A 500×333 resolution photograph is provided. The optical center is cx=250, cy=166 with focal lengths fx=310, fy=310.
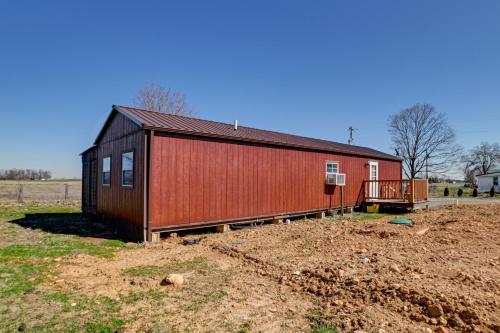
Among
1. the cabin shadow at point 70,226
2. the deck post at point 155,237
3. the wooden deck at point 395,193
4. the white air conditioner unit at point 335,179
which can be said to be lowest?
the cabin shadow at point 70,226

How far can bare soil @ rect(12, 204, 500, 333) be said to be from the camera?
325 centimetres

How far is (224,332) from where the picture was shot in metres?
3.09

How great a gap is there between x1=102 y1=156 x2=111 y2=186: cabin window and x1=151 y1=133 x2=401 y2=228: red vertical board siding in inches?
141

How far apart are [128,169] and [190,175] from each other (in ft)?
6.05

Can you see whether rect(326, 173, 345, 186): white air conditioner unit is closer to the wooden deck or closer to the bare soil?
the wooden deck

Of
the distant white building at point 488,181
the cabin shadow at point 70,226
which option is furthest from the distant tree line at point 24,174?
the distant white building at point 488,181

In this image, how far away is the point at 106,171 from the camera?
35.0ft

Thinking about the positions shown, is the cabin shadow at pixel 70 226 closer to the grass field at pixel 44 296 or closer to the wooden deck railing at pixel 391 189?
the grass field at pixel 44 296

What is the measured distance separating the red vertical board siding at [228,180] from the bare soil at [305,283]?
1292 mm

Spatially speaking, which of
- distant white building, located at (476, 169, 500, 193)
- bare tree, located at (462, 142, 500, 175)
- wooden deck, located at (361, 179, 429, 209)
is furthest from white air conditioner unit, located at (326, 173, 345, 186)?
bare tree, located at (462, 142, 500, 175)

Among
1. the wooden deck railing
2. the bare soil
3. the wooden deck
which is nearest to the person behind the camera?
the bare soil

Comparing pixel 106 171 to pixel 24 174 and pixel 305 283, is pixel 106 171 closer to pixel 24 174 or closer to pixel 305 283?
pixel 305 283

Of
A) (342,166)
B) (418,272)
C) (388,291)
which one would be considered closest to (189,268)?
(388,291)

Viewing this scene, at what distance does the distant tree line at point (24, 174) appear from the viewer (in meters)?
54.5
